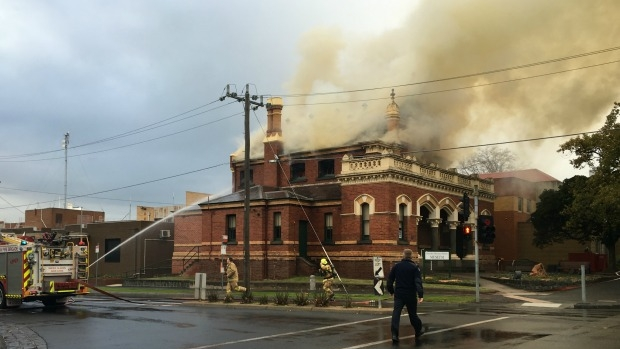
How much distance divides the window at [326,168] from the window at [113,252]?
18.7m

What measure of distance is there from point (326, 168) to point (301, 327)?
26.2 metres

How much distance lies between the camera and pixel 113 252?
49281 mm

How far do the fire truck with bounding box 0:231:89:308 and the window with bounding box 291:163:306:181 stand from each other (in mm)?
20345

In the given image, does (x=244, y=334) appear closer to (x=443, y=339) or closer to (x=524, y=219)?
(x=443, y=339)

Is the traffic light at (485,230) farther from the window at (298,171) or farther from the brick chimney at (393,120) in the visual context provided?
the window at (298,171)

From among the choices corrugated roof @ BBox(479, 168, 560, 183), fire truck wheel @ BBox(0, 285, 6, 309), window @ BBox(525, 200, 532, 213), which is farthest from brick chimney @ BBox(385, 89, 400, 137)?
corrugated roof @ BBox(479, 168, 560, 183)

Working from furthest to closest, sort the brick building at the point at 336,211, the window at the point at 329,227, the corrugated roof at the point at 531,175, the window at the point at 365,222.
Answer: the corrugated roof at the point at 531,175 → the window at the point at 329,227 → the window at the point at 365,222 → the brick building at the point at 336,211

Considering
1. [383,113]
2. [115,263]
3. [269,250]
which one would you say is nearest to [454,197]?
[383,113]

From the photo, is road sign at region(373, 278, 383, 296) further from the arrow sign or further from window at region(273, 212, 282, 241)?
window at region(273, 212, 282, 241)

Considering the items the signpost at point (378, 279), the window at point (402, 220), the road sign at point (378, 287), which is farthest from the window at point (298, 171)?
Answer: the road sign at point (378, 287)

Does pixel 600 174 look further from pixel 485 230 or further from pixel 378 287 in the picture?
pixel 378 287

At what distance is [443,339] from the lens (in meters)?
12.5

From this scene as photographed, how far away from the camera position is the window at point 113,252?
1924 inches

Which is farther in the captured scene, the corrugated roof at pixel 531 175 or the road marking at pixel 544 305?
the corrugated roof at pixel 531 175
